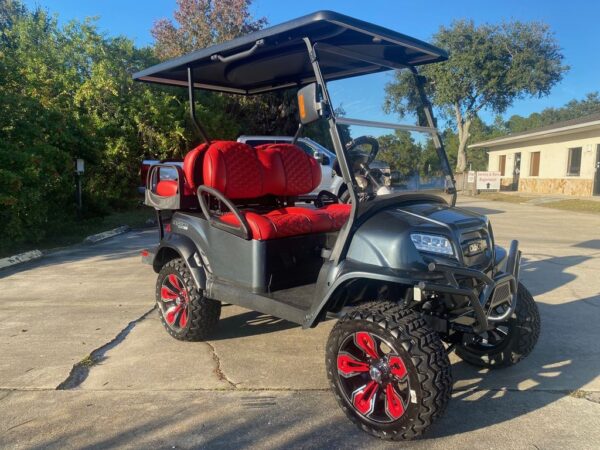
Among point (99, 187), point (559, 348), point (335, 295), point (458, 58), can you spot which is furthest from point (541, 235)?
point (458, 58)

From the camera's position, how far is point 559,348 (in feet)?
13.1

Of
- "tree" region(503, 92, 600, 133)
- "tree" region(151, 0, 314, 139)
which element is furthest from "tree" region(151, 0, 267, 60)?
"tree" region(503, 92, 600, 133)

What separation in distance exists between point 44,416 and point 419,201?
8.93 ft

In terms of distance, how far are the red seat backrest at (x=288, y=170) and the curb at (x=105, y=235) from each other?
248 inches

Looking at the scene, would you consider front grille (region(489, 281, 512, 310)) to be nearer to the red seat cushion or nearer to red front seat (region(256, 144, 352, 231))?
the red seat cushion

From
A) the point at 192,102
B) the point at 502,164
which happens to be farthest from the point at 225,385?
the point at 502,164

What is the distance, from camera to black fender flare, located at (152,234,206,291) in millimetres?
3904

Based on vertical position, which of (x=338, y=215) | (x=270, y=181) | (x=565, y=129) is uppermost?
(x=565, y=129)

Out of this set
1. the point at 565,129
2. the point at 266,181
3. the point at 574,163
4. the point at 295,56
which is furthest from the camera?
the point at 574,163

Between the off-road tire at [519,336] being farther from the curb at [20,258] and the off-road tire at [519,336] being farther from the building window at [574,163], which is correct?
the building window at [574,163]

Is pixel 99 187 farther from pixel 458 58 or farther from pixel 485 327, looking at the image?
pixel 458 58

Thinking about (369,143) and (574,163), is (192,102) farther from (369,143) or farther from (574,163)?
(574,163)

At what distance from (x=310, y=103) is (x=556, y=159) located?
75.1 ft

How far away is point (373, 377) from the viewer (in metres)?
2.75
